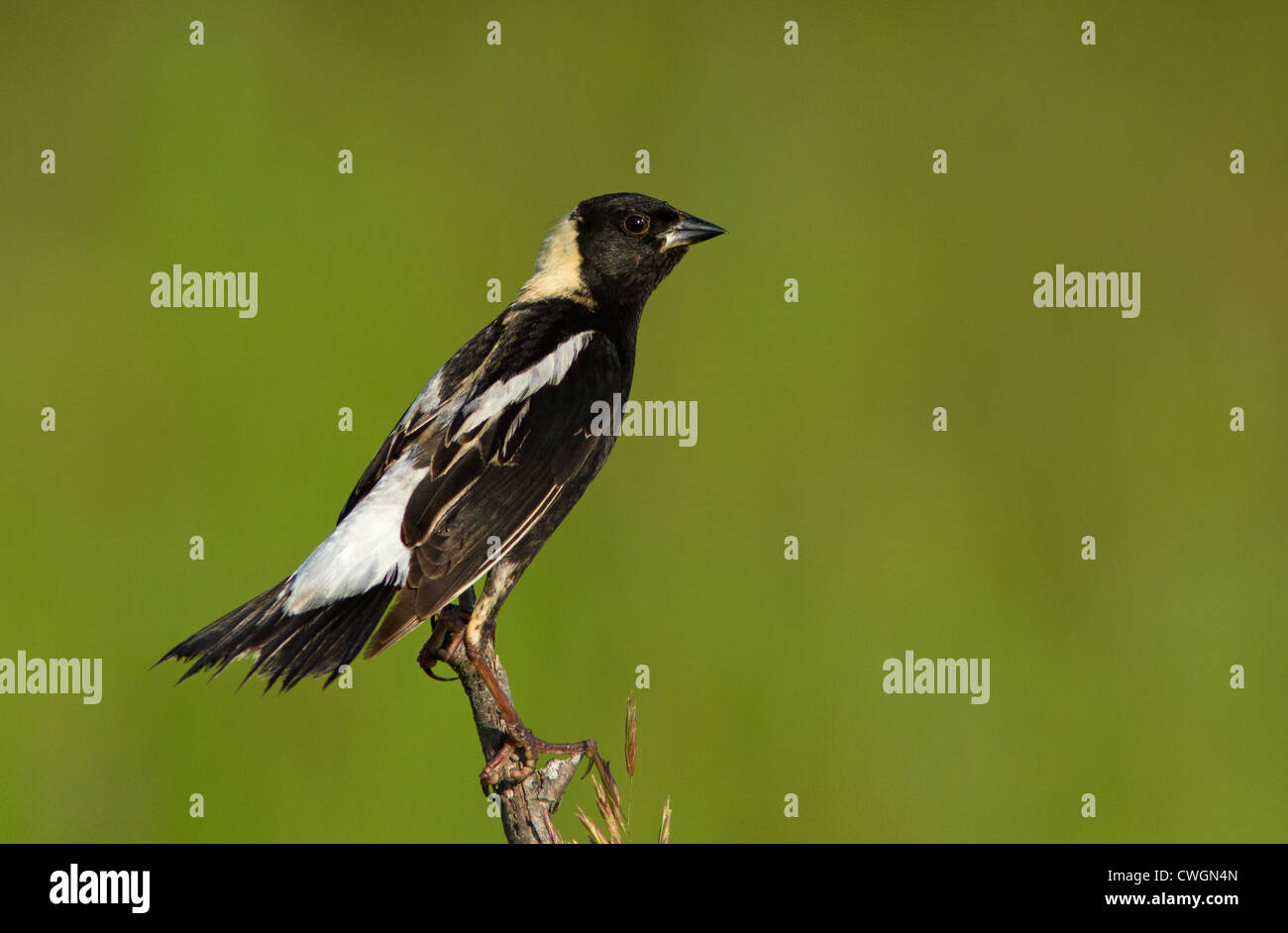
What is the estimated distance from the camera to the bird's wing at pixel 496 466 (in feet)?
11.7

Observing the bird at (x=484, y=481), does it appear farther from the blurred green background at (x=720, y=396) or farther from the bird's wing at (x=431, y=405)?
the blurred green background at (x=720, y=396)

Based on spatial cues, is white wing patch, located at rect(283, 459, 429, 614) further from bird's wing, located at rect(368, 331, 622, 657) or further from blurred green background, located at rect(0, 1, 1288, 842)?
blurred green background, located at rect(0, 1, 1288, 842)

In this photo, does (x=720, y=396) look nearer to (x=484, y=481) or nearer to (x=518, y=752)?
(x=484, y=481)

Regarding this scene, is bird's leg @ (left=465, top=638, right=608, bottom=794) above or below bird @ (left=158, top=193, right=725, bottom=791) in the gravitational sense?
below

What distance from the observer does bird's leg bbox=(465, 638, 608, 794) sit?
337 cm

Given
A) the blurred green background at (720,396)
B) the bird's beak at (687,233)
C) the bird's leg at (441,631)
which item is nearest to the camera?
the bird's leg at (441,631)

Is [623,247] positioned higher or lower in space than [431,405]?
higher

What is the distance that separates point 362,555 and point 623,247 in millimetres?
1409

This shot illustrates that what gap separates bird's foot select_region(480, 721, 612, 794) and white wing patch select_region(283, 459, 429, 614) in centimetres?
48

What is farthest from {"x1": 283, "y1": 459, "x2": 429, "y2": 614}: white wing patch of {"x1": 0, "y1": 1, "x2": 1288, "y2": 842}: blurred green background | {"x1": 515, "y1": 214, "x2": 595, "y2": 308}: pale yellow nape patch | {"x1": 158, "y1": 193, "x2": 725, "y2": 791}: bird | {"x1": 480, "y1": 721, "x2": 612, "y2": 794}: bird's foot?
{"x1": 0, "y1": 1, "x2": 1288, "y2": 842}: blurred green background

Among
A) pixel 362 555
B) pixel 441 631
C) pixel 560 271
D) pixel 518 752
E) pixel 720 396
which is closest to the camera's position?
pixel 518 752

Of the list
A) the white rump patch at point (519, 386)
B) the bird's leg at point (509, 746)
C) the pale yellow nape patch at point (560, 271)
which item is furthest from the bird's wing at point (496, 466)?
the pale yellow nape patch at point (560, 271)

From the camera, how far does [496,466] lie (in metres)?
3.83

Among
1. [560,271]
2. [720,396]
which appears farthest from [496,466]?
[720,396]
